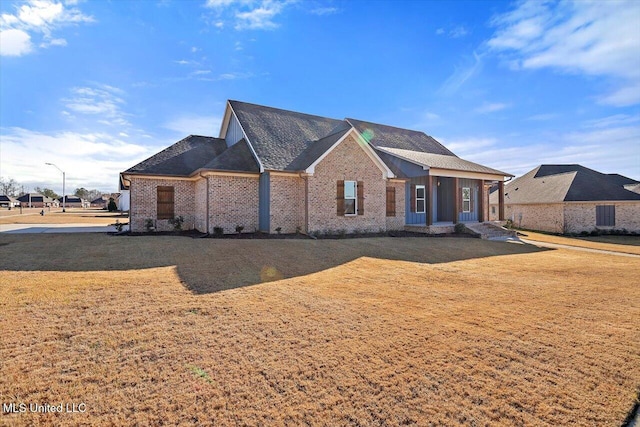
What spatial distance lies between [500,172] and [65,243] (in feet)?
77.7

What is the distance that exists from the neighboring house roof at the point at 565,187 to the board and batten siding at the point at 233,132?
82.4 feet

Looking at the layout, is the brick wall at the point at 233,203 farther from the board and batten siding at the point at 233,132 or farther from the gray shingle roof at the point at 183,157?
the board and batten siding at the point at 233,132

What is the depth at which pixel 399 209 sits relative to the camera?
18.8m

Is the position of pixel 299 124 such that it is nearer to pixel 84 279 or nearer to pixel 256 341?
pixel 84 279

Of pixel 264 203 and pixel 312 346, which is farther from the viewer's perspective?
pixel 264 203

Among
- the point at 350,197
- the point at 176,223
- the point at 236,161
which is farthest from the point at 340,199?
the point at 176,223

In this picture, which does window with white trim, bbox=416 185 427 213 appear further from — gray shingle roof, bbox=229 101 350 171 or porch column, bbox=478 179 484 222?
gray shingle roof, bbox=229 101 350 171

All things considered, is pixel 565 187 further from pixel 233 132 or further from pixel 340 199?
pixel 233 132

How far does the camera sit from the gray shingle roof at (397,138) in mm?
23494

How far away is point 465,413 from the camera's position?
283cm

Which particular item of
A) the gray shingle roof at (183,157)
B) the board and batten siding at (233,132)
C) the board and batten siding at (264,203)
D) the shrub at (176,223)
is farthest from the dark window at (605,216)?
the shrub at (176,223)

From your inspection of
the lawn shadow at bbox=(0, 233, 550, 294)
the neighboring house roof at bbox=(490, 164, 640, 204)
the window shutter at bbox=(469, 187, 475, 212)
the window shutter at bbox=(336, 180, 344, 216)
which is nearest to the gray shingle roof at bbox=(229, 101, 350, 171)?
the window shutter at bbox=(336, 180, 344, 216)

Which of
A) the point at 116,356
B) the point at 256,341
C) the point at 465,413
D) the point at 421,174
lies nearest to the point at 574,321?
the point at 465,413

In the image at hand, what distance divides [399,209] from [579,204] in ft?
56.0
